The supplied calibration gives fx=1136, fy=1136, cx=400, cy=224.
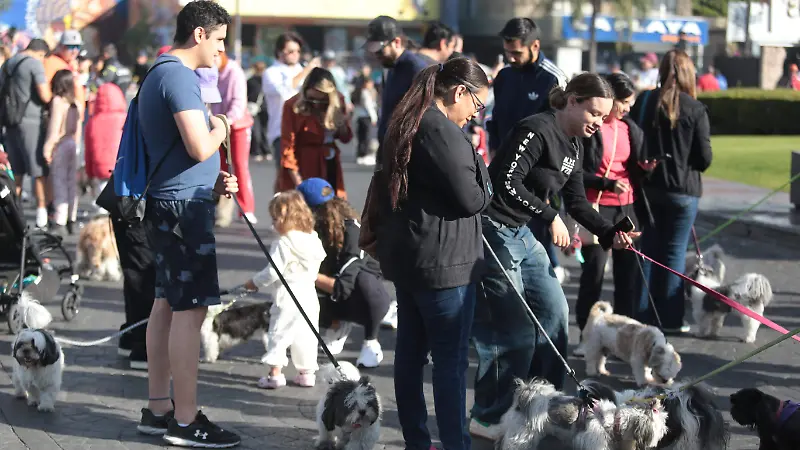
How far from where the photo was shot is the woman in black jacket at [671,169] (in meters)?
7.51

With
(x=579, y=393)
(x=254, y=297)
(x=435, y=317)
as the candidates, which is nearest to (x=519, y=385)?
A: (x=579, y=393)

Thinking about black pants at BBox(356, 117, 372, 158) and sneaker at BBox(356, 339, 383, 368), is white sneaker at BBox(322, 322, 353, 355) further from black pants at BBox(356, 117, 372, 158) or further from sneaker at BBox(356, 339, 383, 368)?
black pants at BBox(356, 117, 372, 158)

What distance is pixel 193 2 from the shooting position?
204 inches

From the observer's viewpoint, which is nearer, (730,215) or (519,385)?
(519,385)

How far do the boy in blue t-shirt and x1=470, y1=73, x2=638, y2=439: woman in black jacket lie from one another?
1.28m

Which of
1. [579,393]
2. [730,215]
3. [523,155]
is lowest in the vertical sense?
[730,215]

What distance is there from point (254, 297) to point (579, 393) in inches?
Result: 173

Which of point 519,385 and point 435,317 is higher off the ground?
point 435,317

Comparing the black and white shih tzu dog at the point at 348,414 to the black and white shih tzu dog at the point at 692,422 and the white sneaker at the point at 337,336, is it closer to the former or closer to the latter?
the black and white shih tzu dog at the point at 692,422

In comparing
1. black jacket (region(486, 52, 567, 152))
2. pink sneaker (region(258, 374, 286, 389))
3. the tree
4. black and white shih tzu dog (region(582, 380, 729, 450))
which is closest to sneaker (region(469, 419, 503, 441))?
black and white shih tzu dog (region(582, 380, 729, 450))

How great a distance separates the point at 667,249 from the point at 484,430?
2.77 meters

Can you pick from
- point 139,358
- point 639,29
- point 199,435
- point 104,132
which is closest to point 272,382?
point 139,358

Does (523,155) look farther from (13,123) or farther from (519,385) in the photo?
(13,123)

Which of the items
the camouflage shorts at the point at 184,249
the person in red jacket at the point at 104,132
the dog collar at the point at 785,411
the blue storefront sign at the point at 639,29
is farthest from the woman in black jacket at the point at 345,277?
the blue storefront sign at the point at 639,29
